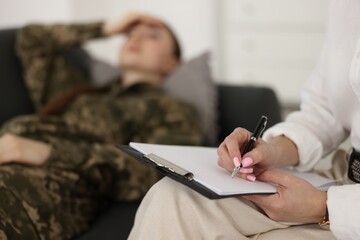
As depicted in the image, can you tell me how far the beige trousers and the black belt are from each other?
158mm

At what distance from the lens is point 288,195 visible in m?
0.96

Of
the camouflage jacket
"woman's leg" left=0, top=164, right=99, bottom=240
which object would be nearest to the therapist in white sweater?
"woman's leg" left=0, top=164, right=99, bottom=240

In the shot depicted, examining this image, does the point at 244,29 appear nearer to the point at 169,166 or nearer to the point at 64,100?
the point at 64,100

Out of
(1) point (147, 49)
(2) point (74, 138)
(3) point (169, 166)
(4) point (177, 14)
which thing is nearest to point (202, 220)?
(3) point (169, 166)

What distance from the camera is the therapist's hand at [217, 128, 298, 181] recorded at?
40.1 inches

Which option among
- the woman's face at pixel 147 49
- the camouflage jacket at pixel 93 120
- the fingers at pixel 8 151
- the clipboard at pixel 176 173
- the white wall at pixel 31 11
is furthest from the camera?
the white wall at pixel 31 11

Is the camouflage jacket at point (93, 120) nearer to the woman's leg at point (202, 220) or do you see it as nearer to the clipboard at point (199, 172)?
the clipboard at point (199, 172)

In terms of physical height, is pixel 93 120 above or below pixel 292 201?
below

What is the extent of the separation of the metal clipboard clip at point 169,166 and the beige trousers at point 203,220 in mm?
39

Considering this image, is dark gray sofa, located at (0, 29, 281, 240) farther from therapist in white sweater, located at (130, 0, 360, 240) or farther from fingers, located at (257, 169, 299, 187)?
fingers, located at (257, 169, 299, 187)

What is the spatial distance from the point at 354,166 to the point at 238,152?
0.89ft

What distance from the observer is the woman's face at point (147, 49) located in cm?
202

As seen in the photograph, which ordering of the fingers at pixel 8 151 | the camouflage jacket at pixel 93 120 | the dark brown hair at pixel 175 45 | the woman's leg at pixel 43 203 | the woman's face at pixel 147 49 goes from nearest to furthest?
the woman's leg at pixel 43 203 → the fingers at pixel 8 151 → the camouflage jacket at pixel 93 120 → the woman's face at pixel 147 49 → the dark brown hair at pixel 175 45

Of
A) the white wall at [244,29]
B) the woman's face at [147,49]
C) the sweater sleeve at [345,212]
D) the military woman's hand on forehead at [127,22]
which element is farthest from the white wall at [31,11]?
the sweater sleeve at [345,212]
